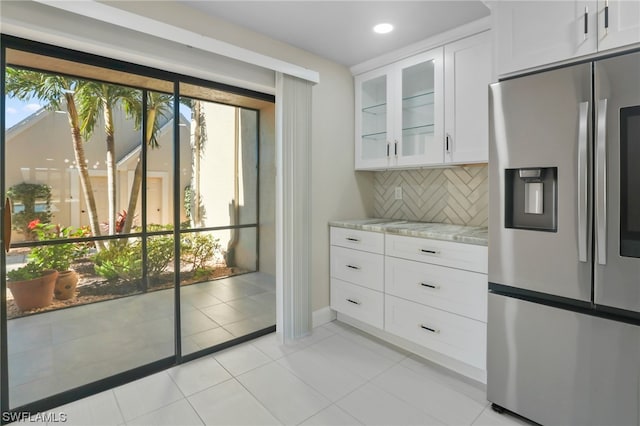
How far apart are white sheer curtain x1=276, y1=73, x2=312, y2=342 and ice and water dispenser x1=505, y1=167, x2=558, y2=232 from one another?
5.01 ft

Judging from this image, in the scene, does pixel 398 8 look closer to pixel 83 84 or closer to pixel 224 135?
pixel 224 135

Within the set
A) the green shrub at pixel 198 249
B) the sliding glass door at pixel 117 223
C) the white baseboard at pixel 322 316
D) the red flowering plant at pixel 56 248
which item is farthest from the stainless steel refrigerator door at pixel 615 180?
the red flowering plant at pixel 56 248

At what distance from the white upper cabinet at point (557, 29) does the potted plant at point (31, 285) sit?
3549 millimetres

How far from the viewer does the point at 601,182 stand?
1443 millimetres

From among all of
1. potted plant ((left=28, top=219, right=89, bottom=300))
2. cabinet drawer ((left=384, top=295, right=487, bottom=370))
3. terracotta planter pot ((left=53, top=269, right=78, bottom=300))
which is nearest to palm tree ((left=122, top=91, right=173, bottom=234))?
potted plant ((left=28, top=219, right=89, bottom=300))

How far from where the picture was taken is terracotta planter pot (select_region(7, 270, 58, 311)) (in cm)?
245

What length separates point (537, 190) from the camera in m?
1.66

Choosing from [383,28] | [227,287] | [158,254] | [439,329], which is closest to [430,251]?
[439,329]

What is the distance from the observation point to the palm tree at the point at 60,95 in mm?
2248

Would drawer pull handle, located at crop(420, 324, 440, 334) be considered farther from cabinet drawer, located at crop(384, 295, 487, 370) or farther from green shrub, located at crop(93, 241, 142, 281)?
green shrub, located at crop(93, 241, 142, 281)

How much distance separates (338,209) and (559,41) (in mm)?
2017

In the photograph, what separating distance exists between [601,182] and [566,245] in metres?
0.32

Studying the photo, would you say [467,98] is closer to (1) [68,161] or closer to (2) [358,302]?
(2) [358,302]

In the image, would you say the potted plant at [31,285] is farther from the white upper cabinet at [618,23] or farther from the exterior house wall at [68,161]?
the white upper cabinet at [618,23]
